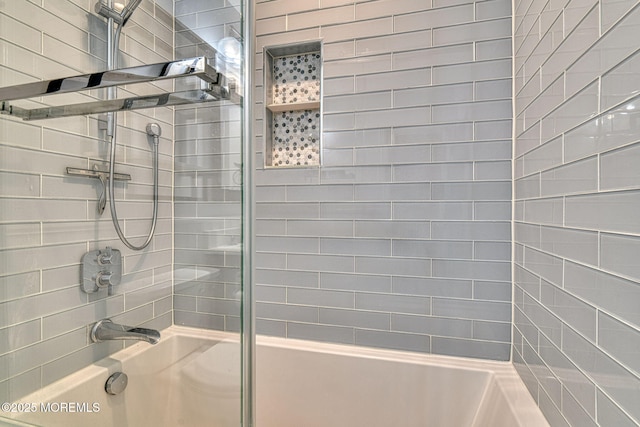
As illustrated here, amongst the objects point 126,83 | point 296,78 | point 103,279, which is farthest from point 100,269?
point 296,78

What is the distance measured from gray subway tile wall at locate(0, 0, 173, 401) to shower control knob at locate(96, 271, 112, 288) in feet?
0.12

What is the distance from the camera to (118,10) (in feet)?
4.33

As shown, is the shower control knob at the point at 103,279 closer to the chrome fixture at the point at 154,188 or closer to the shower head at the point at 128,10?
the chrome fixture at the point at 154,188

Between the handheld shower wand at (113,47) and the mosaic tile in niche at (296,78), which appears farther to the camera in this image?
the mosaic tile in niche at (296,78)

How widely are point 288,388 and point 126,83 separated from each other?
150 cm

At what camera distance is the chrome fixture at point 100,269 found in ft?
4.15

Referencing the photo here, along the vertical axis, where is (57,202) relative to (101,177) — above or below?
below

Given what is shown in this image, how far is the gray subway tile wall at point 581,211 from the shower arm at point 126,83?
0.99 meters

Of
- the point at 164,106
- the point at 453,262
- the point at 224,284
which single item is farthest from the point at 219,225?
the point at 453,262

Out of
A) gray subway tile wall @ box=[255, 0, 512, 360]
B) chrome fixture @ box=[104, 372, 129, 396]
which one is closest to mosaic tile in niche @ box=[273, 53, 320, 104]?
gray subway tile wall @ box=[255, 0, 512, 360]

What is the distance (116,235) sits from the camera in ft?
4.54

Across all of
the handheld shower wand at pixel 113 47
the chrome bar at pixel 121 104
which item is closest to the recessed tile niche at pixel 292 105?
the chrome bar at pixel 121 104

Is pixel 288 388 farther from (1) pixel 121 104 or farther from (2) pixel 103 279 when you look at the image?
(1) pixel 121 104

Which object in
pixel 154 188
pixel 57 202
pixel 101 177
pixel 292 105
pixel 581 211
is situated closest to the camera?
pixel 581 211
